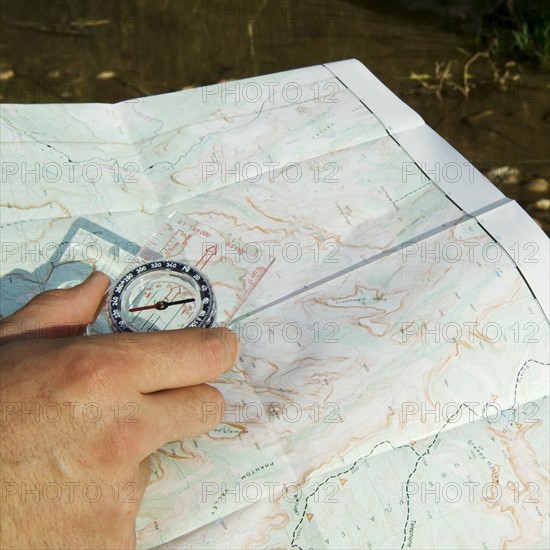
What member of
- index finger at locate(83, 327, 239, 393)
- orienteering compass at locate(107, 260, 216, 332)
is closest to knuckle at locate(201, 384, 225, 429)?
index finger at locate(83, 327, 239, 393)

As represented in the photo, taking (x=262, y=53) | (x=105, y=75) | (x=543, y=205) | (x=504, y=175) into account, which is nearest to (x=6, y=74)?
(x=105, y=75)

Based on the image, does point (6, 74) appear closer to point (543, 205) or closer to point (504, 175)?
point (504, 175)

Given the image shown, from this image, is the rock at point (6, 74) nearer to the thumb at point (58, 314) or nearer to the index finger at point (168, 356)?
the thumb at point (58, 314)

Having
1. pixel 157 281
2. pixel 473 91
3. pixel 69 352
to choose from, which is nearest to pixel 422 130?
pixel 157 281

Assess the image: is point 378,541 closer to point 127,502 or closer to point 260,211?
point 127,502

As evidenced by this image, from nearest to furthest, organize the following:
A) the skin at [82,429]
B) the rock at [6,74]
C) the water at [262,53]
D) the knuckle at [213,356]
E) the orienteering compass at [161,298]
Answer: the skin at [82,429], the knuckle at [213,356], the orienteering compass at [161,298], the water at [262,53], the rock at [6,74]

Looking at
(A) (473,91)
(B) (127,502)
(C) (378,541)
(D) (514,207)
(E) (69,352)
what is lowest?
(A) (473,91)

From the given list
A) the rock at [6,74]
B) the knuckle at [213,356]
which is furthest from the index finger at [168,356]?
the rock at [6,74]
